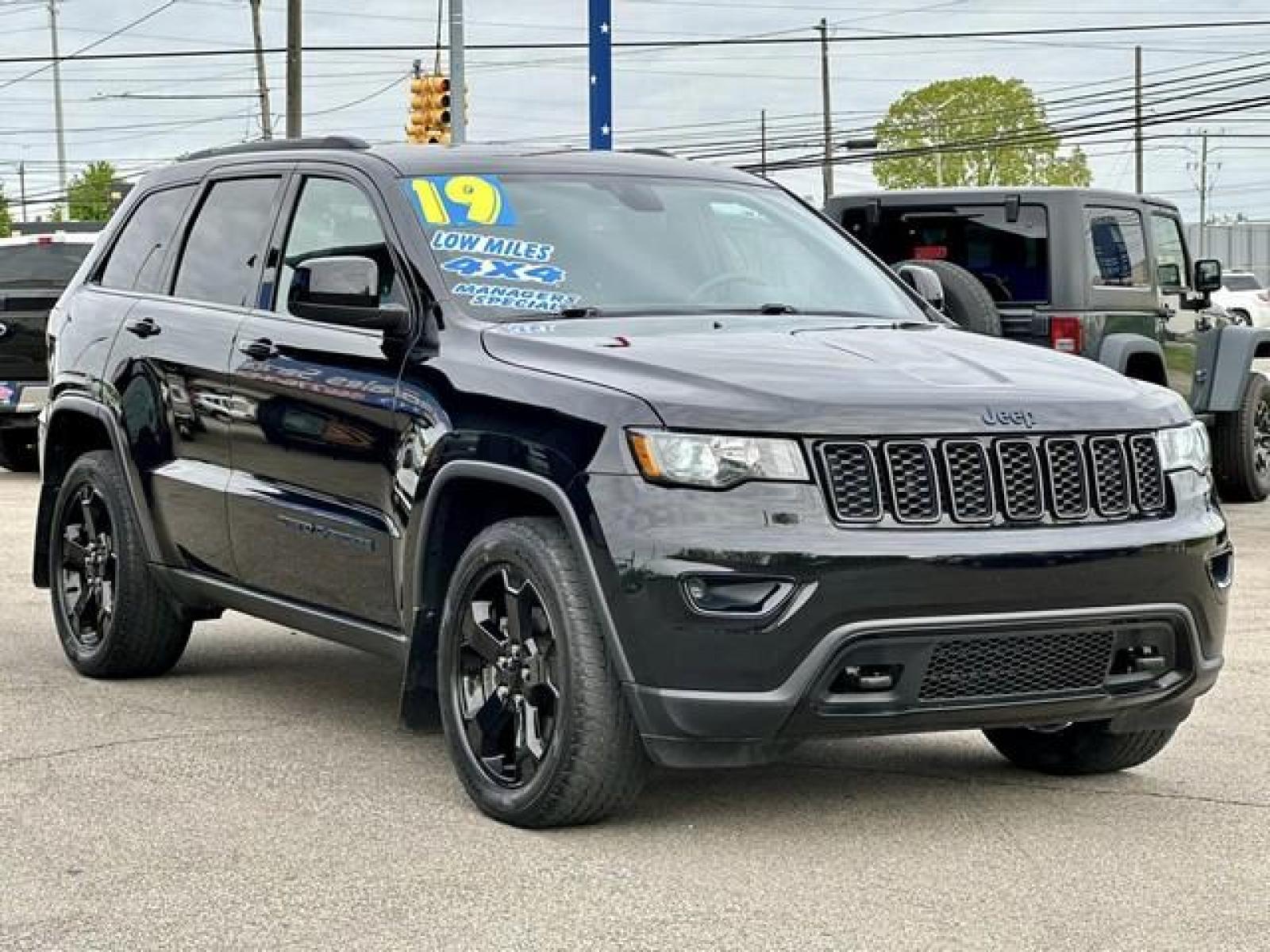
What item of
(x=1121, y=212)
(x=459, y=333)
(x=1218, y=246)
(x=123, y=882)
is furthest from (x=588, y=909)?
(x=1218, y=246)

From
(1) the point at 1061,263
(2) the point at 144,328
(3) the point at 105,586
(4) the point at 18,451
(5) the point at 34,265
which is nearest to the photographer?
(2) the point at 144,328

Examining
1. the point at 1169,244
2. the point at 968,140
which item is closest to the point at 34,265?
the point at 1169,244

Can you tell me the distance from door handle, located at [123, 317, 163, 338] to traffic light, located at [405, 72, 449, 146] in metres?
25.5

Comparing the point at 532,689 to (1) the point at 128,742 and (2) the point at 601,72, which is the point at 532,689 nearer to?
(1) the point at 128,742

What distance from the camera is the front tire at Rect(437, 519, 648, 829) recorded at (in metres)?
Result: 5.75

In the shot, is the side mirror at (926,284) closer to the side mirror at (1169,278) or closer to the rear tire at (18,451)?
the side mirror at (1169,278)

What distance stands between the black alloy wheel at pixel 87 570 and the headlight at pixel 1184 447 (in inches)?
151

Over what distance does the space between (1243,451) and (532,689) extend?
10997mm

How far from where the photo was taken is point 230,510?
7453 millimetres

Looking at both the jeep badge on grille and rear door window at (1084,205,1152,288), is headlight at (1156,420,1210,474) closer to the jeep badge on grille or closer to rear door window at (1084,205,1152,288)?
the jeep badge on grille

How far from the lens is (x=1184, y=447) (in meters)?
6.18

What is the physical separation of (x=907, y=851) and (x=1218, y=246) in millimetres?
104625

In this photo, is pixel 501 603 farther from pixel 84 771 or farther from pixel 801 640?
pixel 84 771

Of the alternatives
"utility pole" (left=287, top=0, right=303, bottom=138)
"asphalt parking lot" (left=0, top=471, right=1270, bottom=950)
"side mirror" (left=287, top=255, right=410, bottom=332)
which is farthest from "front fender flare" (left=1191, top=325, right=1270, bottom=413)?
"utility pole" (left=287, top=0, right=303, bottom=138)
